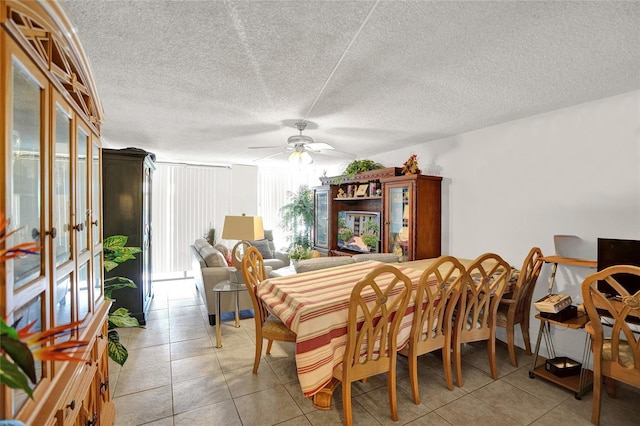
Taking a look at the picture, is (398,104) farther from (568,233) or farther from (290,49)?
(568,233)

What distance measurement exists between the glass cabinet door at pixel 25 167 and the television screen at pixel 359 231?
12.7ft

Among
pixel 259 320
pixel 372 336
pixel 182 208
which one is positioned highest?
pixel 182 208

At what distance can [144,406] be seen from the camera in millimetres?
2096

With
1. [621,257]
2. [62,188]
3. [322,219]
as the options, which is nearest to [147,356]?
[62,188]

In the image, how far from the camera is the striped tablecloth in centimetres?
175

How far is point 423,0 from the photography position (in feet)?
4.39

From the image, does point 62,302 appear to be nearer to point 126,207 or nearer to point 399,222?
point 126,207

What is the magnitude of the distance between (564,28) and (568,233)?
1889 millimetres

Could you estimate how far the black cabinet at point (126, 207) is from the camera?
10.8 feet

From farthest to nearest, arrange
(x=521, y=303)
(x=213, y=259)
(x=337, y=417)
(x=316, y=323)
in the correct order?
(x=213, y=259) < (x=521, y=303) < (x=337, y=417) < (x=316, y=323)

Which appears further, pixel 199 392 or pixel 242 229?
pixel 242 229

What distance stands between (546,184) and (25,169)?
361 centimetres

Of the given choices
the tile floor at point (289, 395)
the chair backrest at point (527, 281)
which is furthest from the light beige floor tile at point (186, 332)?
the chair backrest at point (527, 281)

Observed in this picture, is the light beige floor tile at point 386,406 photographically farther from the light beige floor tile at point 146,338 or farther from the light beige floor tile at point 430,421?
the light beige floor tile at point 146,338
